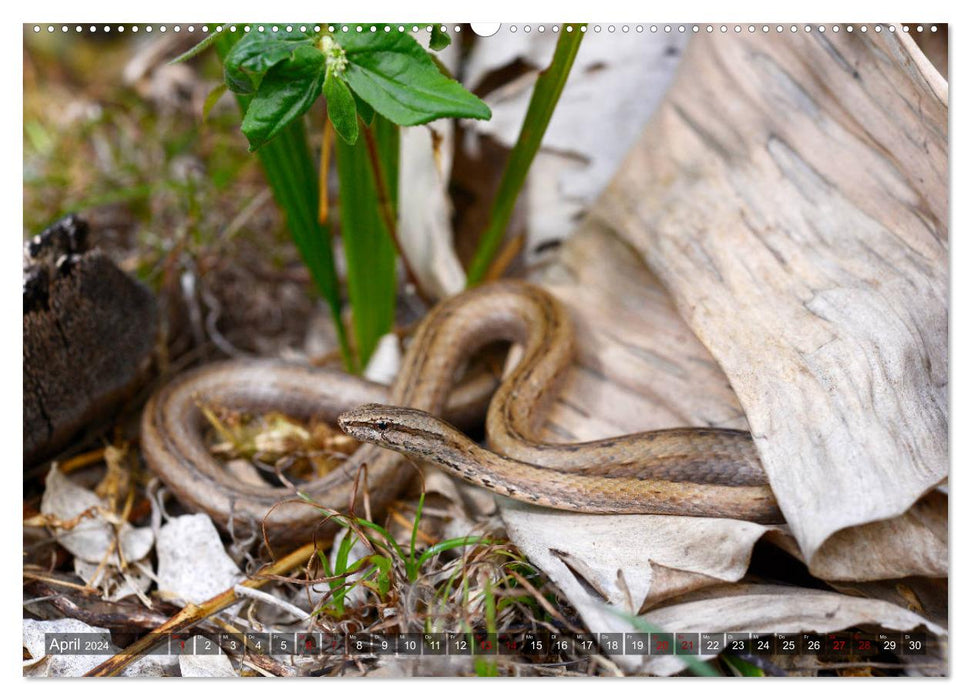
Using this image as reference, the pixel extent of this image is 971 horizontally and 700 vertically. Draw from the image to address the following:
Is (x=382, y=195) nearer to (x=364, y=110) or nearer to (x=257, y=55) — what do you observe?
(x=364, y=110)

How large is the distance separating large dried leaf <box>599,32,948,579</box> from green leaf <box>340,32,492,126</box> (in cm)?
127

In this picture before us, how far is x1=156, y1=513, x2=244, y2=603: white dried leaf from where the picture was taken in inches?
112

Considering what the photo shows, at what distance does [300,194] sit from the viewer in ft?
10.5

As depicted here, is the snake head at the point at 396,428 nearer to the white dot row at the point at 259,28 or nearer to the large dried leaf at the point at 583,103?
the white dot row at the point at 259,28

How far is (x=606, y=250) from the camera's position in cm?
350

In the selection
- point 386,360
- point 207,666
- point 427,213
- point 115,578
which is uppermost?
point 427,213

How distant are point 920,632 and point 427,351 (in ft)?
6.81

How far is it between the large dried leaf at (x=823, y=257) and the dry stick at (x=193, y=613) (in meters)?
1.63

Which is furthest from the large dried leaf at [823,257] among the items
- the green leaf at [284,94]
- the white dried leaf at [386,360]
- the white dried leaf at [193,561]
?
the white dried leaf at [193,561]

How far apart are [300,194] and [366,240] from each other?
34cm

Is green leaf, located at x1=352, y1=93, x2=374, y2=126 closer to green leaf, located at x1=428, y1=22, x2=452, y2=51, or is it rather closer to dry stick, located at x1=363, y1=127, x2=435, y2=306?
green leaf, located at x1=428, y1=22, x2=452, y2=51

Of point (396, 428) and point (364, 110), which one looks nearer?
point (364, 110)

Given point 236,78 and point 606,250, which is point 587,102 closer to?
point 606,250

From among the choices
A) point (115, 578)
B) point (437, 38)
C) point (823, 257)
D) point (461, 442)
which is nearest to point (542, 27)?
point (437, 38)
